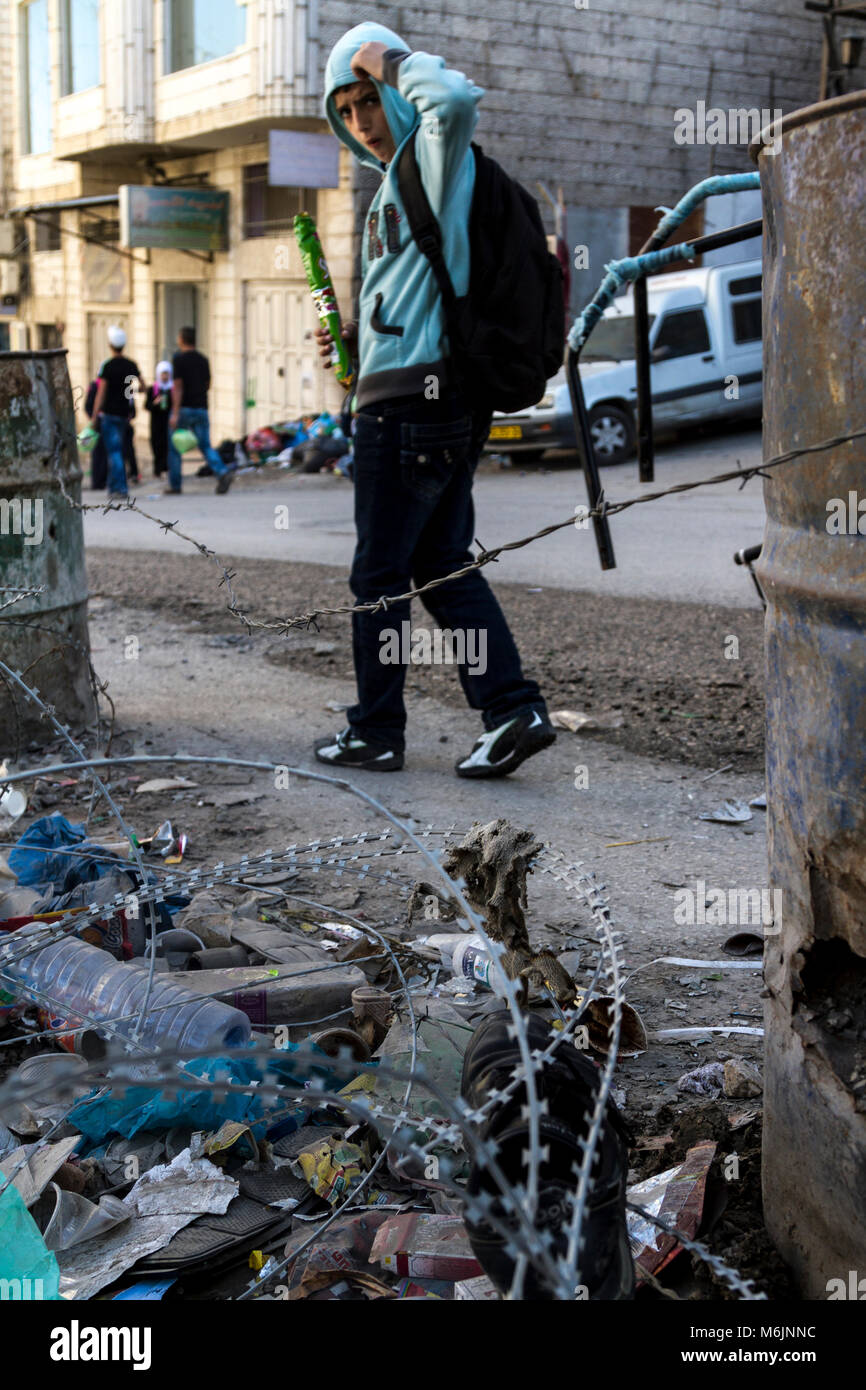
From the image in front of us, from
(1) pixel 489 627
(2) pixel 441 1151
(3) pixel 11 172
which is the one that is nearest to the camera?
(2) pixel 441 1151

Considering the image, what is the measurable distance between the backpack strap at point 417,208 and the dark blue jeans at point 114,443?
11.0 metres

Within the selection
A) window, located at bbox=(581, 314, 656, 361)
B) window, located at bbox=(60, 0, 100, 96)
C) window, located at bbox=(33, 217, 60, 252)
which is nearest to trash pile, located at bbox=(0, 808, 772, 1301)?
window, located at bbox=(581, 314, 656, 361)

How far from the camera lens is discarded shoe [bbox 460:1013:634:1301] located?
1577mm

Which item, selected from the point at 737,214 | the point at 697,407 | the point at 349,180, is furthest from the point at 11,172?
the point at 697,407

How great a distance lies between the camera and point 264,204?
19.9 meters

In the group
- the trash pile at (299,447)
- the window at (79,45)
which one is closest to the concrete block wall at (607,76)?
the trash pile at (299,447)

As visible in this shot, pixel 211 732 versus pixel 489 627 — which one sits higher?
pixel 489 627

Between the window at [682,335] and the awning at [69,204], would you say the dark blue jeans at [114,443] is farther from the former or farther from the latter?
the awning at [69,204]

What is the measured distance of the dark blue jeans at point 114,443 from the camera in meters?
14.4

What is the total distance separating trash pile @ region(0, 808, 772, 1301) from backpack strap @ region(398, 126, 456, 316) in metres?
1.92

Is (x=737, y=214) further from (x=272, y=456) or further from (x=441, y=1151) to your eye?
(x=441, y=1151)

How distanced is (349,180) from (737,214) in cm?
628

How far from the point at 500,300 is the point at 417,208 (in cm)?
36

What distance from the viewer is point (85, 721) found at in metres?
4.68
